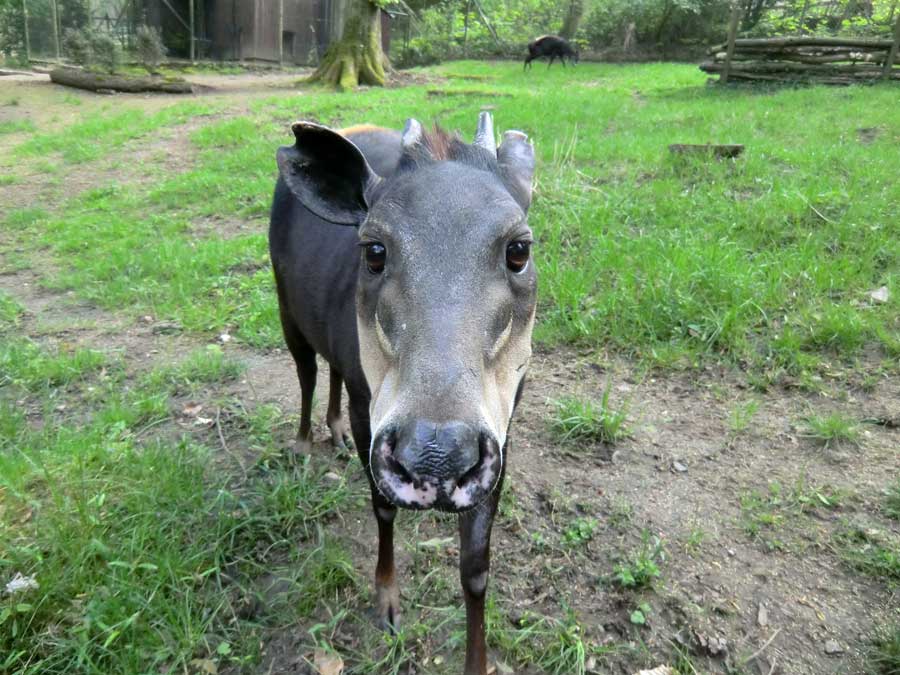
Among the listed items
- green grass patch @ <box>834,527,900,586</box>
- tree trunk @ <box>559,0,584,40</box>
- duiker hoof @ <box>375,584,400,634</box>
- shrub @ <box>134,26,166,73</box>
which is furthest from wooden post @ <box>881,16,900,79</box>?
tree trunk @ <box>559,0,584,40</box>

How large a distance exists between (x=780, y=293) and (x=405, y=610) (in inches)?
141

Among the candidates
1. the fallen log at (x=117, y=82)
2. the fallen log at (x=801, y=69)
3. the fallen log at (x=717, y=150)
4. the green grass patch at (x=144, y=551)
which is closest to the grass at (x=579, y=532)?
the green grass patch at (x=144, y=551)

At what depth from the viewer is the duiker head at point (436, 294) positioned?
1.66 meters

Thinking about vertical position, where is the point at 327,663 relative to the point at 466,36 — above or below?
below

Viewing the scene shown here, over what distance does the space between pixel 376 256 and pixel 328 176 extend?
59cm

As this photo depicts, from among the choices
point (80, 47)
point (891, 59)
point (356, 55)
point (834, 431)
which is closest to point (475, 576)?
point (834, 431)

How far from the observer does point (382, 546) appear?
2.81m

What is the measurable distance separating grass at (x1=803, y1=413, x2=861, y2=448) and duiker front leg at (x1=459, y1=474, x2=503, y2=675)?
2.17m

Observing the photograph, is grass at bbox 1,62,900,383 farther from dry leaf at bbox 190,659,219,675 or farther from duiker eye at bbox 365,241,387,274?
dry leaf at bbox 190,659,219,675

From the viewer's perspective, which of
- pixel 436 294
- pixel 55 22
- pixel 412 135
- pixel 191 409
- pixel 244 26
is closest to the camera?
pixel 436 294

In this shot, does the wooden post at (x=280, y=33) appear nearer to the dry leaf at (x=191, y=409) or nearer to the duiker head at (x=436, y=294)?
the dry leaf at (x=191, y=409)

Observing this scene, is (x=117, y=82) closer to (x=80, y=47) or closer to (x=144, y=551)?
(x=80, y=47)

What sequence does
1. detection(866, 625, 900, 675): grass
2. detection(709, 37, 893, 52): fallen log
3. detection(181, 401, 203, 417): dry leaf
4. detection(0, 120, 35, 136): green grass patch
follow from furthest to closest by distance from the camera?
1. detection(709, 37, 893, 52): fallen log
2. detection(0, 120, 35, 136): green grass patch
3. detection(181, 401, 203, 417): dry leaf
4. detection(866, 625, 900, 675): grass

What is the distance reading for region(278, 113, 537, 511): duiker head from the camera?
166 centimetres
